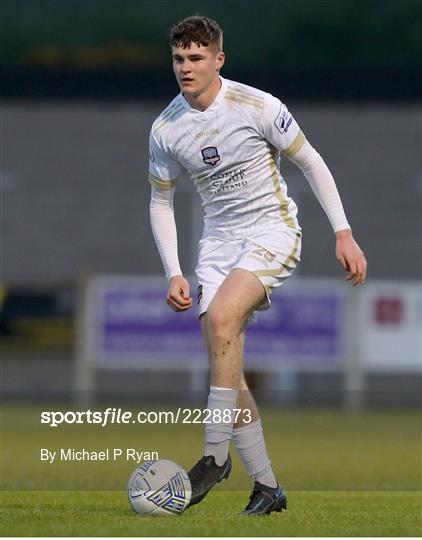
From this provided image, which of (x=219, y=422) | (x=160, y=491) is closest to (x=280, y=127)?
(x=219, y=422)

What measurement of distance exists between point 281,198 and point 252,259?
0.42m

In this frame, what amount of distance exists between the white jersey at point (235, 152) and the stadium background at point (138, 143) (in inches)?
572

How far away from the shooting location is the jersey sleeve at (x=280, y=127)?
8.38 m

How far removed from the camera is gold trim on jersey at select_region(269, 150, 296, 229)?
28.1 ft

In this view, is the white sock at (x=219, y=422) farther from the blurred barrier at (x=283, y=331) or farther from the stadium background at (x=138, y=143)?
the stadium background at (x=138, y=143)

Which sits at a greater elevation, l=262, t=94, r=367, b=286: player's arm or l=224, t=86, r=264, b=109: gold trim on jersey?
l=224, t=86, r=264, b=109: gold trim on jersey

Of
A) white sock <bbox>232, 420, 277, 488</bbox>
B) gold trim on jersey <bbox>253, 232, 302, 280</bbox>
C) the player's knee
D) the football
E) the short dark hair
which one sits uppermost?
the short dark hair

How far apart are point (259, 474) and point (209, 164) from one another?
1641 millimetres

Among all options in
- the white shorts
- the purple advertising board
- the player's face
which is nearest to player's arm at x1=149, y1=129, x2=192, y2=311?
the white shorts

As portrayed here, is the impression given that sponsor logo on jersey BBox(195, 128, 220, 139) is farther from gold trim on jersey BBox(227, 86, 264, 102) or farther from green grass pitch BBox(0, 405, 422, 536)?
green grass pitch BBox(0, 405, 422, 536)

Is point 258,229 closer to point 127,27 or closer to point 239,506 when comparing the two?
point 239,506

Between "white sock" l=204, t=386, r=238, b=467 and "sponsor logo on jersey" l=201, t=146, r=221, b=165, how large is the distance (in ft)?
3.93

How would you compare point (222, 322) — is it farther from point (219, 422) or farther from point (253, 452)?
point (253, 452)

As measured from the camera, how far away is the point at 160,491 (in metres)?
8.00
